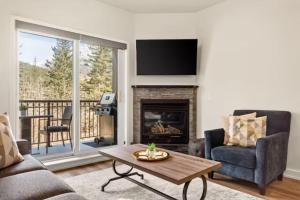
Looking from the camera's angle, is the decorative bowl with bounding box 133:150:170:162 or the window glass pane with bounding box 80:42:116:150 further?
the window glass pane with bounding box 80:42:116:150

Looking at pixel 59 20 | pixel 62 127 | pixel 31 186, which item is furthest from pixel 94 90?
pixel 31 186

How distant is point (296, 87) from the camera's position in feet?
10.1

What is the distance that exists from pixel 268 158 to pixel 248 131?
0.52 m

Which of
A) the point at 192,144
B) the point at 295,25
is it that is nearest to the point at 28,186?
the point at 192,144

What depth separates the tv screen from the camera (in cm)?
424

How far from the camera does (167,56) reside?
4277mm

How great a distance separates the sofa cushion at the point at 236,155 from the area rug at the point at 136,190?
A: 32cm

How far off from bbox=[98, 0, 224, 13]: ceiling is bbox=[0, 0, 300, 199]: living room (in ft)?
0.06

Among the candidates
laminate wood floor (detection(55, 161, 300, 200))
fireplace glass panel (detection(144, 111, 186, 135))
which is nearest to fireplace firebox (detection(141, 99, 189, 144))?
fireplace glass panel (detection(144, 111, 186, 135))

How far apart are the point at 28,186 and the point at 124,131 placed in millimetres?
2931

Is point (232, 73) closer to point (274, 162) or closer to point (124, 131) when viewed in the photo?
point (274, 162)

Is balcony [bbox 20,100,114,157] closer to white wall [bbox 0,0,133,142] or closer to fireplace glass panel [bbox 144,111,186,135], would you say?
white wall [bbox 0,0,133,142]

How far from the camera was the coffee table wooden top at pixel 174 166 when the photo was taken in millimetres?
1850

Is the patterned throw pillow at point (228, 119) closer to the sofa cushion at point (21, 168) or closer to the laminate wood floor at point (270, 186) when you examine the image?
the laminate wood floor at point (270, 186)
